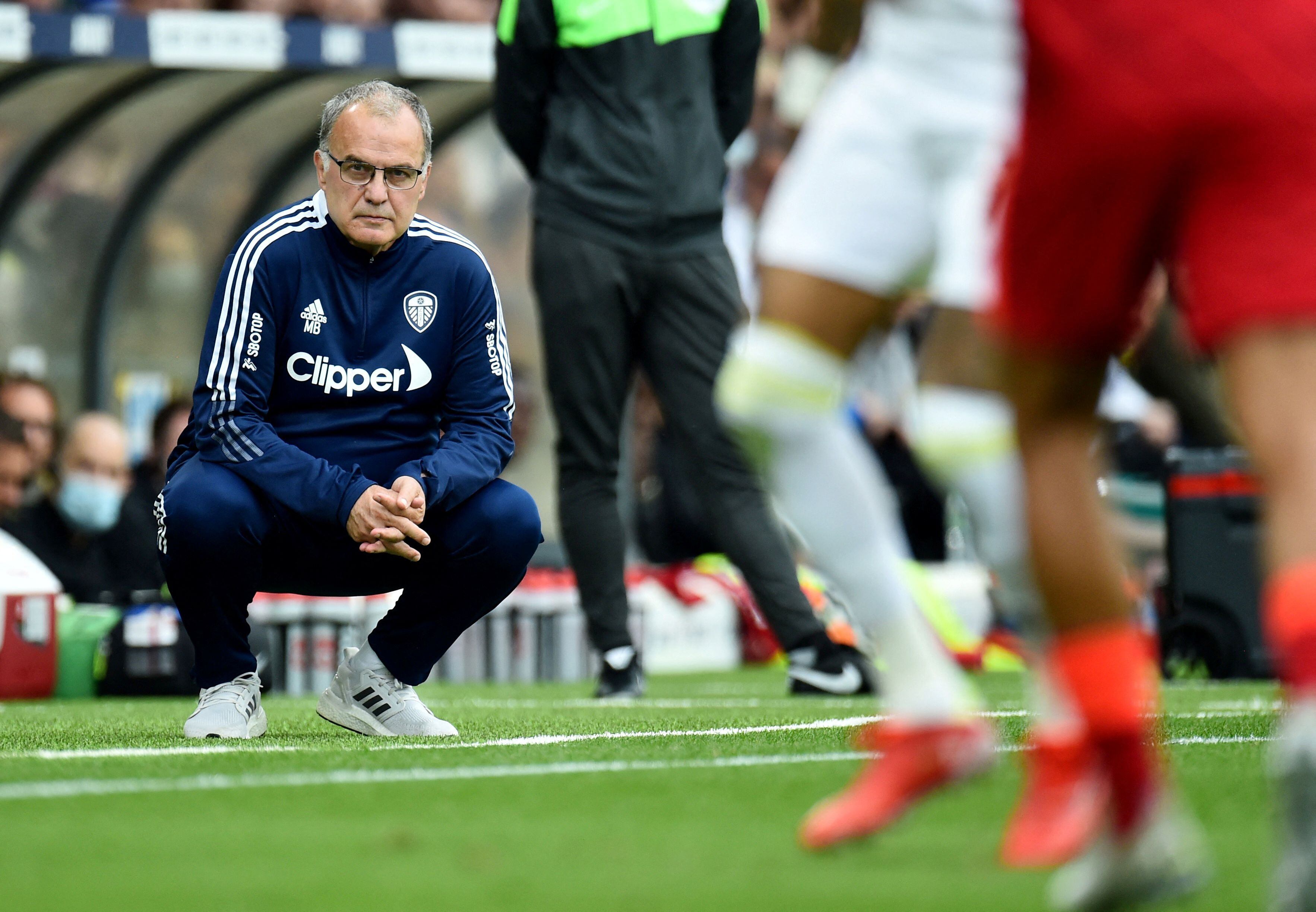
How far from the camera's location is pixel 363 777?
368 centimetres

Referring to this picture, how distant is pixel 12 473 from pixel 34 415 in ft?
0.79

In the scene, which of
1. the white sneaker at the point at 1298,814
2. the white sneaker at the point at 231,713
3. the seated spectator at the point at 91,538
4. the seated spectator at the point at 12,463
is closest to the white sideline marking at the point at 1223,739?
the white sneaker at the point at 231,713

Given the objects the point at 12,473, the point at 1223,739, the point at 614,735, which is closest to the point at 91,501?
the point at 12,473

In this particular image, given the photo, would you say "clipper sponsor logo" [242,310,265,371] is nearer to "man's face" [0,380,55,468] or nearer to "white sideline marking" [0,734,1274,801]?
"white sideline marking" [0,734,1274,801]

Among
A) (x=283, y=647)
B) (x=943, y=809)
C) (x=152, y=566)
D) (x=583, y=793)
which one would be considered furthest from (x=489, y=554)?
(x=152, y=566)

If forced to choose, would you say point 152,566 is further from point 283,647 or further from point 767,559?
point 767,559

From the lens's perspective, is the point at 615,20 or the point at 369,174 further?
the point at 615,20

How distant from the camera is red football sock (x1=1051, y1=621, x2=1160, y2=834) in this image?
2385mm

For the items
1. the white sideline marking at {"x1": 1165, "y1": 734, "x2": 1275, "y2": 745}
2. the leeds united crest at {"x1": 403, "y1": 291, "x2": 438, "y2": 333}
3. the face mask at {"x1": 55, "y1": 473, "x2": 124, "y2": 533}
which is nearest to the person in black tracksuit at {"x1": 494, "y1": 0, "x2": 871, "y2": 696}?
the leeds united crest at {"x1": 403, "y1": 291, "x2": 438, "y2": 333}

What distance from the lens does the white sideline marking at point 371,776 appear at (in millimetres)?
3488

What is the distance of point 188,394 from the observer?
1120cm

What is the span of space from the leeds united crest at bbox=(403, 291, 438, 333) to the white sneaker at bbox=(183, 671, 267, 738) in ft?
2.77

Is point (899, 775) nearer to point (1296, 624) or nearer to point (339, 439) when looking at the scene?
point (1296, 624)

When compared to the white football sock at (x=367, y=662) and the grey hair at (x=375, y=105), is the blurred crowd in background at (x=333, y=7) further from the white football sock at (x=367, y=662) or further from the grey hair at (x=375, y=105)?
the white football sock at (x=367, y=662)
